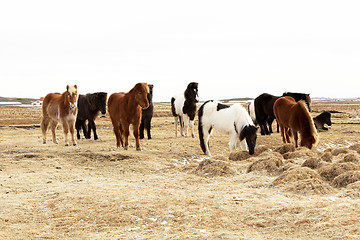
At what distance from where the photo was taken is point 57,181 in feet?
26.6

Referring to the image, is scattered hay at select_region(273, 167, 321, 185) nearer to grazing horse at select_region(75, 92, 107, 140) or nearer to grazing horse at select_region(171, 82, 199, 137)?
grazing horse at select_region(171, 82, 199, 137)

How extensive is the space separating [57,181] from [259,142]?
31.1ft

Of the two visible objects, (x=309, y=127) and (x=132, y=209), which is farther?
(x=309, y=127)

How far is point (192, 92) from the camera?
51.5 feet

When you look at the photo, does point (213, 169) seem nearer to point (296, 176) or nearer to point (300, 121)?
point (296, 176)

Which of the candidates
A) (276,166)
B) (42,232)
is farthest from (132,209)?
(276,166)

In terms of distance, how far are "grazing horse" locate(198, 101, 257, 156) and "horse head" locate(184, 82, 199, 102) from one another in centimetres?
337

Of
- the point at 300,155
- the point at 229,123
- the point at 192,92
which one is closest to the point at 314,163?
the point at 300,155

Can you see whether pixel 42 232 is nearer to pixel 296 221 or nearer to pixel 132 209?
pixel 132 209

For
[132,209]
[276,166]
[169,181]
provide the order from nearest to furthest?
[132,209] → [169,181] → [276,166]

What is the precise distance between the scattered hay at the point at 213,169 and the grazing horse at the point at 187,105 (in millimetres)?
6952

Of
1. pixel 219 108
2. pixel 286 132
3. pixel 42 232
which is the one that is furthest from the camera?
pixel 286 132

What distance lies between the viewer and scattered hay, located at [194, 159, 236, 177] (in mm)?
8422

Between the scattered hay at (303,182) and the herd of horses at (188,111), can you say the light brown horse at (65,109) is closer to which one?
the herd of horses at (188,111)
